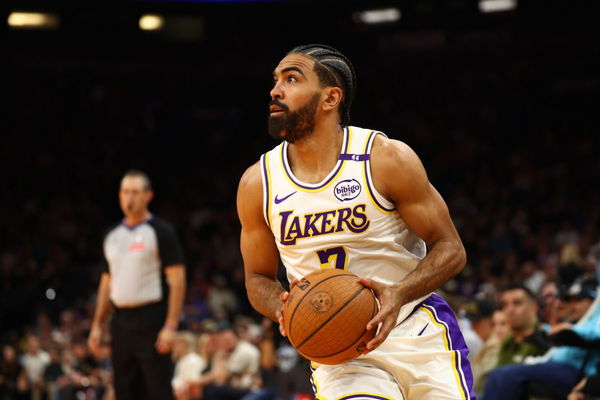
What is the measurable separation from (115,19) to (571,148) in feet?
34.8

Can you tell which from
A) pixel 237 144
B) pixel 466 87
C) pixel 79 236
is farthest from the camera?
pixel 237 144

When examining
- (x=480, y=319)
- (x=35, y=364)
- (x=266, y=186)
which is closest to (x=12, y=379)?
(x=35, y=364)

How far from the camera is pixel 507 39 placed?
1931 centimetres

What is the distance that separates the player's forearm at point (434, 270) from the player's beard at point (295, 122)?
2.48 ft

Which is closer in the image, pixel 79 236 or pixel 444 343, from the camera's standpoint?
pixel 444 343

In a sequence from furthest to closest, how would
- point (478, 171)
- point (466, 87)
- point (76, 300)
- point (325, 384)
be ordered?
point (466, 87) → point (478, 171) → point (76, 300) → point (325, 384)

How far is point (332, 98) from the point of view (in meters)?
3.88

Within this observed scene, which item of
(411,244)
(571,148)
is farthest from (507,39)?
(411,244)

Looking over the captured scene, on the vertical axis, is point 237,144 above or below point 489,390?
above

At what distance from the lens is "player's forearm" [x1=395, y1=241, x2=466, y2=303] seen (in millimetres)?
3473

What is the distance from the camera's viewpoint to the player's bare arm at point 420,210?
3.55 metres

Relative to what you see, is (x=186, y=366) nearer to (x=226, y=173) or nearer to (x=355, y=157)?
(x=355, y=157)

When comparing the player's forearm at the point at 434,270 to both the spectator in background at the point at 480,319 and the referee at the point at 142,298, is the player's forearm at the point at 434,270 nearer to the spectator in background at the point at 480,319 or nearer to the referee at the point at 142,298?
the referee at the point at 142,298

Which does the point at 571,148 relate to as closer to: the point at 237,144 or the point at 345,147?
the point at 237,144
